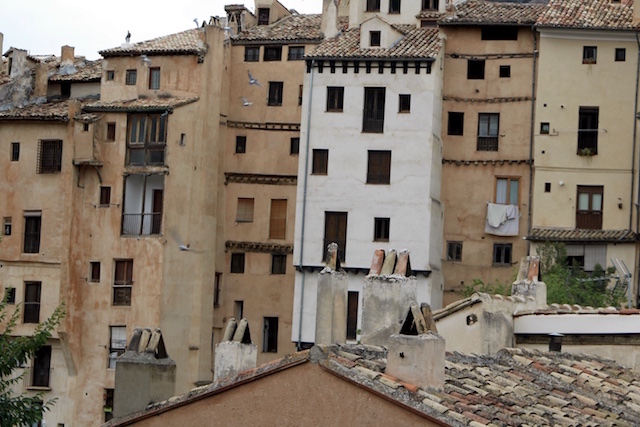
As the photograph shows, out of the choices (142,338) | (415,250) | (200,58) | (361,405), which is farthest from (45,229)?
(361,405)

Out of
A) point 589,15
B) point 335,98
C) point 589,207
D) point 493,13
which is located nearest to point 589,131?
point 589,207

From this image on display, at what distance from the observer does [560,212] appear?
68375 millimetres

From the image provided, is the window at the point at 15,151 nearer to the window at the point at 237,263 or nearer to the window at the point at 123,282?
the window at the point at 123,282

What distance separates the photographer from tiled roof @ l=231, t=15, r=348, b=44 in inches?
2891

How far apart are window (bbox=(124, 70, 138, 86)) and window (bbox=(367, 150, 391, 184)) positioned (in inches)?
406

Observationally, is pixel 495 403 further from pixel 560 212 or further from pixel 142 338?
pixel 560 212

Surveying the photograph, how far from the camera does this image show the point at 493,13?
235 feet

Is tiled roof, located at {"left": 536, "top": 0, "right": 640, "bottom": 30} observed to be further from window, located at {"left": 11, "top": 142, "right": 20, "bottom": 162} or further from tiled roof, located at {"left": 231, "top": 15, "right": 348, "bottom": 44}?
window, located at {"left": 11, "top": 142, "right": 20, "bottom": 162}

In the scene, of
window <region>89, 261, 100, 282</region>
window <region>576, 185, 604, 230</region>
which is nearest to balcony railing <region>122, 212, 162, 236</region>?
window <region>89, 261, 100, 282</region>

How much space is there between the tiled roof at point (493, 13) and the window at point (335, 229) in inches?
341

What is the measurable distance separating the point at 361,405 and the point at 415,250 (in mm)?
44889

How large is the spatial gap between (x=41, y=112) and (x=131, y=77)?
3857mm

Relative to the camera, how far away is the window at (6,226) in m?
72.3

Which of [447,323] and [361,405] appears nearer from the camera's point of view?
[361,405]
